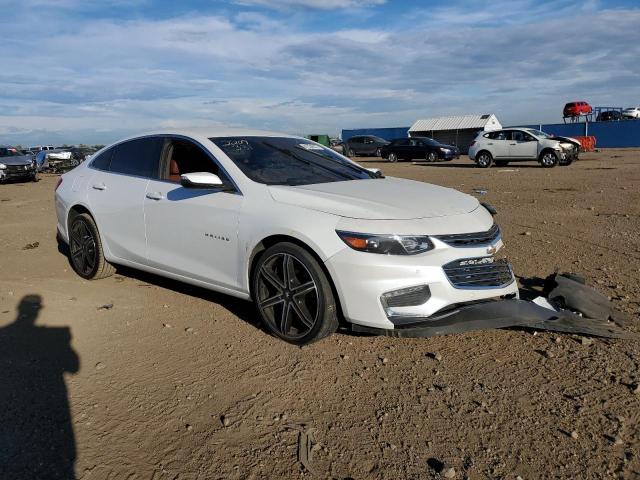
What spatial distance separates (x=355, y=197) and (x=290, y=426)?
66.6 inches

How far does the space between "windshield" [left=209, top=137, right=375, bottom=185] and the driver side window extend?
0.20 m

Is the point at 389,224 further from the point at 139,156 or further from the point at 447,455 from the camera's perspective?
the point at 139,156

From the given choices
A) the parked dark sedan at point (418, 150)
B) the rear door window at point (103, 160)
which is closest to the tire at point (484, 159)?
the parked dark sedan at point (418, 150)

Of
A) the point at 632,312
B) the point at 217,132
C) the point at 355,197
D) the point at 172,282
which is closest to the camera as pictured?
the point at 355,197

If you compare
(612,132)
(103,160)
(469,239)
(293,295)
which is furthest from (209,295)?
(612,132)

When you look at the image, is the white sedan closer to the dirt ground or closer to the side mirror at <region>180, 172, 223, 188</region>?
the side mirror at <region>180, 172, 223, 188</region>

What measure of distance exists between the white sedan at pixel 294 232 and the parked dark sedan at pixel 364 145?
102ft

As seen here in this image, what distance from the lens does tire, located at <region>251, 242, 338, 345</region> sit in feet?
12.1

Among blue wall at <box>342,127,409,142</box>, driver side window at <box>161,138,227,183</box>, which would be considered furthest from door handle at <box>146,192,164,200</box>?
blue wall at <box>342,127,409,142</box>

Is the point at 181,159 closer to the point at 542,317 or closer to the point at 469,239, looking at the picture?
the point at 469,239

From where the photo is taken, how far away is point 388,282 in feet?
11.4

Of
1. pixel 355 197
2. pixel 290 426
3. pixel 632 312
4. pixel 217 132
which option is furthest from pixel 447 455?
pixel 217 132

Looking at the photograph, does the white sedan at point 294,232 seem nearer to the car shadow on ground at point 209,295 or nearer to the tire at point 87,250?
the tire at point 87,250

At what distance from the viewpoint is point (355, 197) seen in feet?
13.0
